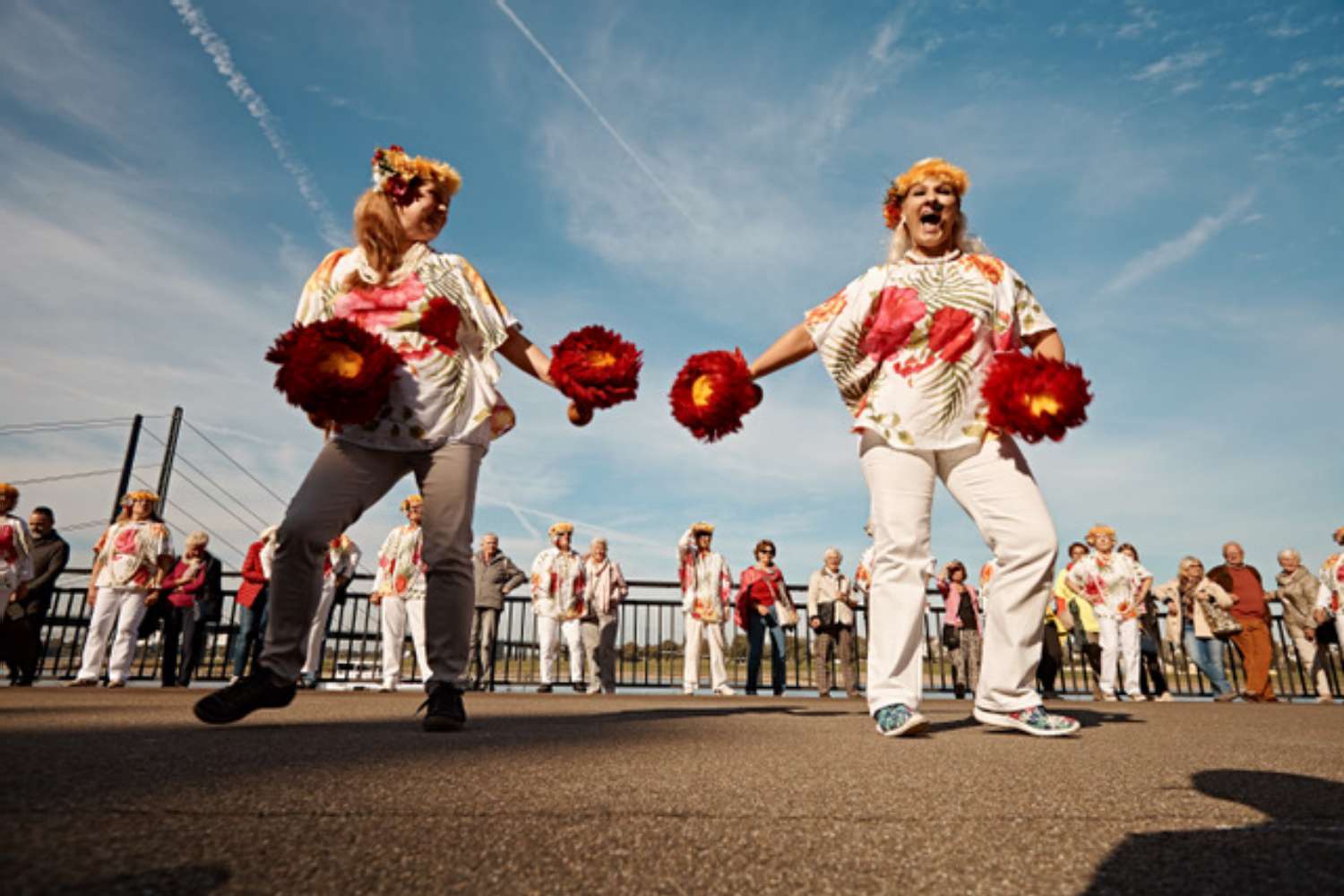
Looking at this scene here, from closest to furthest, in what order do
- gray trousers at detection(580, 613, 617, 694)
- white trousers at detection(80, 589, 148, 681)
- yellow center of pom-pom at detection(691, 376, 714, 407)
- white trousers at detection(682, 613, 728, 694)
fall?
yellow center of pom-pom at detection(691, 376, 714, 407) → white trousers at detection(80, 589, 148, 681) → white trousers at detection(682, 613, 728, 694) → gray trousers at detection(580, 613, 617, 694)

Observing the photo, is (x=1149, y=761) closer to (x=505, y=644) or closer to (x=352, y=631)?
(x=505, y=644)

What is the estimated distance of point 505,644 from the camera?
12.5 meters

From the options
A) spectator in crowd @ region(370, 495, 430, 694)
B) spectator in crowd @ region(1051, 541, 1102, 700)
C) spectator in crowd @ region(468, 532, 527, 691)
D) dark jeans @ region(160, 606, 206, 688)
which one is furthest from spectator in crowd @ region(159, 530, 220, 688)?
spectator in crowd @ region(1051, 541, 1102, 700)

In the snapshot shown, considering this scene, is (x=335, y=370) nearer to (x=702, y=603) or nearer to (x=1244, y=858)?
(x=1244, y=858)

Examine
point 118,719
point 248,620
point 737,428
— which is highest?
point 737,428

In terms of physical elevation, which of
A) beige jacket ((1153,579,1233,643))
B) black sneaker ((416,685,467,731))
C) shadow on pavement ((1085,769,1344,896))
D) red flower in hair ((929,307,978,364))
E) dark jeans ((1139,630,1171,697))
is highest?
red flower in hair ((929,307,978,364))

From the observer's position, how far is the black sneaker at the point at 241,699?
3.06 m

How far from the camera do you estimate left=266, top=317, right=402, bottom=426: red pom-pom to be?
3.10 metres

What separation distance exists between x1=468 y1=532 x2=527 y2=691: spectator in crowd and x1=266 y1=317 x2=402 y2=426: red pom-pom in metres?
7.70

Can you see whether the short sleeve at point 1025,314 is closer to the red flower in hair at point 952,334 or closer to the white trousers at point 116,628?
the red flower in hair at point 952,334

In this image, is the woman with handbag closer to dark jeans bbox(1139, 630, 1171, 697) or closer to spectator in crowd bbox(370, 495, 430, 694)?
dark jeans bbox(1139, 630, 1171, 697)

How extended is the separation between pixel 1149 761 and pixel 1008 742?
0.55 metres

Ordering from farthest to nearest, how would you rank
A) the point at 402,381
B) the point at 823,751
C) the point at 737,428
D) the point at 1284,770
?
the point at 737,428
the point at 402,381
the point at 823,751
the point at 1284,770

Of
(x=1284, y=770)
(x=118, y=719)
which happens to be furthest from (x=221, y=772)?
(x=1284, y=770)
